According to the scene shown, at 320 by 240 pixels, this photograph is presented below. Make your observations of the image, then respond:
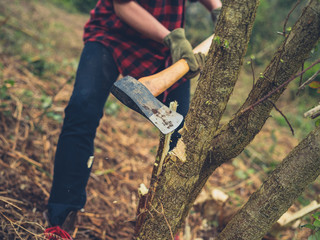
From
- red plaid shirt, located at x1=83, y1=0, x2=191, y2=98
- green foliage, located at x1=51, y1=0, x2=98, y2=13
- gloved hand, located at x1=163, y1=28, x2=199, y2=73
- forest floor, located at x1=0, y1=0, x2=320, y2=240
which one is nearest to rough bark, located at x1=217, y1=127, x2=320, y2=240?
forest floor, located at x1=0, y1=0, x2=320, y2=240

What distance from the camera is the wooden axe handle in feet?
4.19

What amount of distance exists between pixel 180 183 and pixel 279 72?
58 centimetres

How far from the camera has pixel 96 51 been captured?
1593 mm

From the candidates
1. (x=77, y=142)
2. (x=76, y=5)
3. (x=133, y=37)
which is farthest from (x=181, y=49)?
(x=76, y=5)

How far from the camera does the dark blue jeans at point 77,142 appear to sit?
1.46m

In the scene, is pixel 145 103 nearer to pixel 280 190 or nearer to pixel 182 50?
pixel 182 50

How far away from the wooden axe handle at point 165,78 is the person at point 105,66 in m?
0.06

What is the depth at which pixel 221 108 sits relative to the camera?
3.51ft

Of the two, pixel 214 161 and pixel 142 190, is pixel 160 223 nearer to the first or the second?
pixel 142 190

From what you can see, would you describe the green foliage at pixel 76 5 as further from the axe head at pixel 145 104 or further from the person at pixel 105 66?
the axe head at pixel 145 104

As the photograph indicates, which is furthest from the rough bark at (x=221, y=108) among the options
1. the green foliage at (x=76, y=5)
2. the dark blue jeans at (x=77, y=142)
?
the green foliage at (x=76, y=5)

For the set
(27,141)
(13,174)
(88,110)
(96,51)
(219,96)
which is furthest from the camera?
(27,141)

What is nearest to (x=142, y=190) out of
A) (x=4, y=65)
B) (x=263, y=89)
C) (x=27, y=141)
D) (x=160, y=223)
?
(x=160, y=223)

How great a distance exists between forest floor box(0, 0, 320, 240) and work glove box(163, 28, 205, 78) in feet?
2.66
